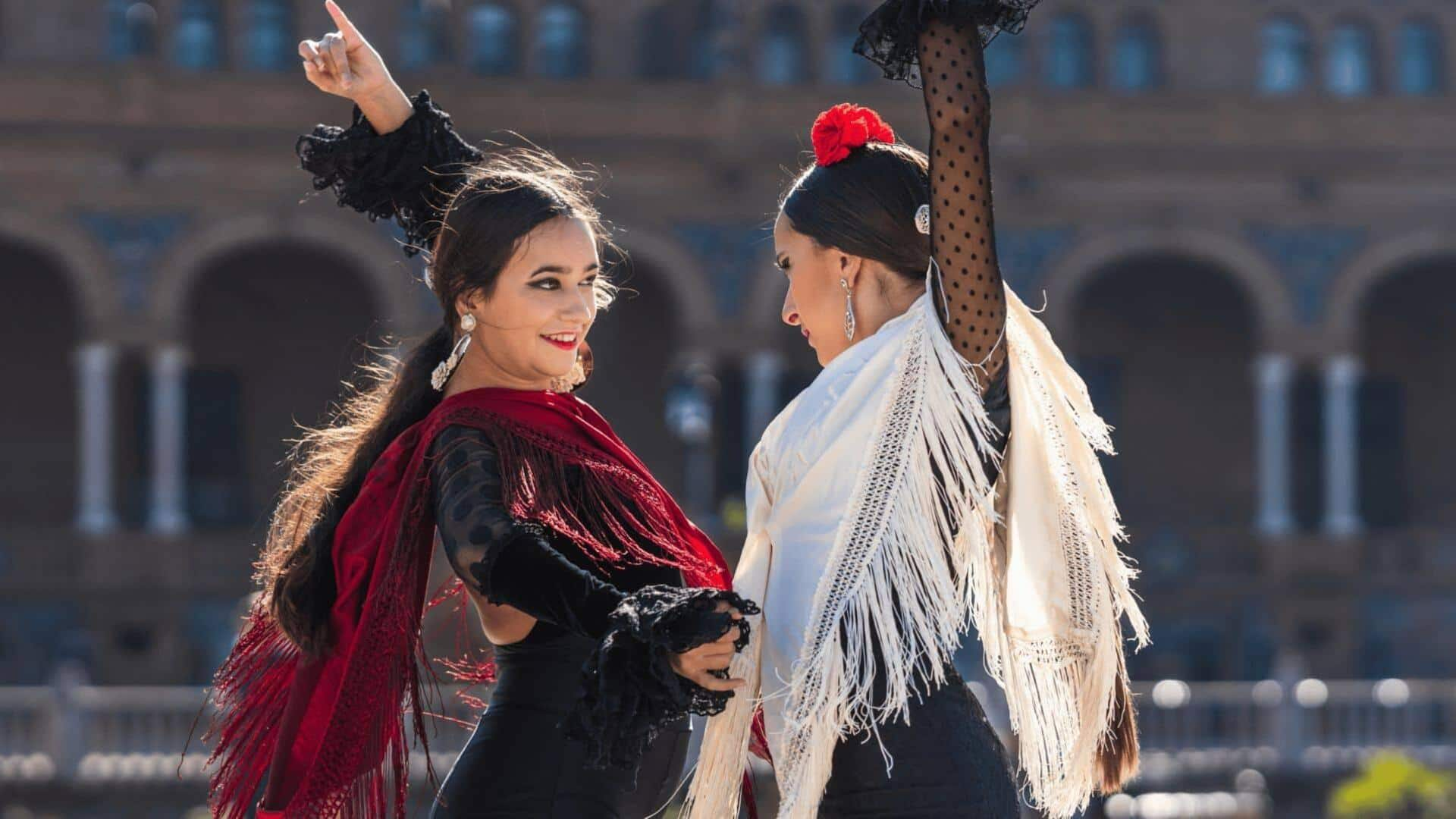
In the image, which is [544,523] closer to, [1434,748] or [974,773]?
[974,773]

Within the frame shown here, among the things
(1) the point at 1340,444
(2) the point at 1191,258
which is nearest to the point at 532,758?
(2) the point at 1191,258

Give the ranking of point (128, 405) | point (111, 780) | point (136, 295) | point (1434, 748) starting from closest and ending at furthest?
point (111, 780) < point (1434, 748) < point (136, 295) < point (128, 405)

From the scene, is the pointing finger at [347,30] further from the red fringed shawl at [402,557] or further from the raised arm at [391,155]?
the red fringed shawl at [402,557]

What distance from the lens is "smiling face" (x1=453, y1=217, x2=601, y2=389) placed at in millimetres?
2939

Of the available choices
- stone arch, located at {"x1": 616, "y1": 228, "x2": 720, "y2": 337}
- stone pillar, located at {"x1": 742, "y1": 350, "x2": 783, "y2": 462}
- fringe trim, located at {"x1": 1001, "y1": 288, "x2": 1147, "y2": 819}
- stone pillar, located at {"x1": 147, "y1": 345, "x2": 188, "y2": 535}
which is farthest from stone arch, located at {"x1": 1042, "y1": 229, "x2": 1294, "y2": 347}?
fringe trim, located at {"x1": 1001, "y1": 288, "x2": 1147, "y2": 819}

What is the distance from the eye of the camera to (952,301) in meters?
2.77

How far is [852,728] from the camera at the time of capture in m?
2.70

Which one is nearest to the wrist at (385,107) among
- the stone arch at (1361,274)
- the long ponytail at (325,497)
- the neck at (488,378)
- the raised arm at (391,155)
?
the raised arm at (391,155)

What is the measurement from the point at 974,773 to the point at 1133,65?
20.4 metres

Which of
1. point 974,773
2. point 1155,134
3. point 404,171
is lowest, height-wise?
point 974,773

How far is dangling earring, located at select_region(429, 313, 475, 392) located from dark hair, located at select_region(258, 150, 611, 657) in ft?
0.11

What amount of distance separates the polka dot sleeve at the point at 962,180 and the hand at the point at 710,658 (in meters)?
0.55

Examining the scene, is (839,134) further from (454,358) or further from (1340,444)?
(1340,444)

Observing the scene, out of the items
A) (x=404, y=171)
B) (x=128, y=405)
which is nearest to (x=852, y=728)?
(x=404, y=171)
